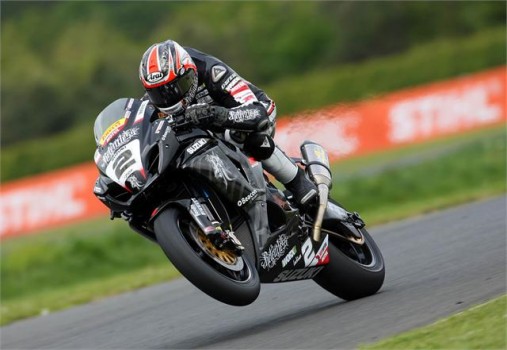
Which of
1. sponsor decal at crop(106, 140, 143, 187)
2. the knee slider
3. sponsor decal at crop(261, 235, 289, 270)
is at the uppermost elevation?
sponsor decal at crop(106, 140, 143, 187)

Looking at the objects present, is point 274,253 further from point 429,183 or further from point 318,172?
point 429,183

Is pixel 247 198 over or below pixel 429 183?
over

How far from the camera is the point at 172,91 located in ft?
20.5

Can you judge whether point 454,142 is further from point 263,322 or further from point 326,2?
point 326,2

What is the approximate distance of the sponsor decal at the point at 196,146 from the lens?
6.15m

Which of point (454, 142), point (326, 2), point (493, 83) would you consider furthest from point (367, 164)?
point (326, 2)

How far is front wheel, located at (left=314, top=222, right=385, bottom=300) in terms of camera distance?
696cm

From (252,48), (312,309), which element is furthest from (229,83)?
(252,48)

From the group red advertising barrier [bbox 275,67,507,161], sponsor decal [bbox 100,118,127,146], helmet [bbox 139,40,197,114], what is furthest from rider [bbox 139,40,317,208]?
red advertising barrier [bbox 275,67,507,161]

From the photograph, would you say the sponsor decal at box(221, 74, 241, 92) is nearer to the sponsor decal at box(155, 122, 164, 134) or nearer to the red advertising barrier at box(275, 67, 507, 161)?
the sponsor decal at box(155, 122, 164, 134)

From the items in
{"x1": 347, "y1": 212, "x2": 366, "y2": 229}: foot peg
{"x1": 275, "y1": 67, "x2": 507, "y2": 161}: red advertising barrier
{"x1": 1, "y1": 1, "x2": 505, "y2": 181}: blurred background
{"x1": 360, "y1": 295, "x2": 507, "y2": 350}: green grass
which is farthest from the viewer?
{"x1": 1, "y1": 1, "x2": 505, "y2": 181}: blurred background

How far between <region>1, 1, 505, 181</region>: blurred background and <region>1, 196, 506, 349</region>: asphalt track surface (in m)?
22.2

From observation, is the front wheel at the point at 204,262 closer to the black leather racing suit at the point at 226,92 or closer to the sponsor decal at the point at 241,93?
the black leather racing suit at the point at 226,92

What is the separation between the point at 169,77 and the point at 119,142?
Result: 19.7 inches
